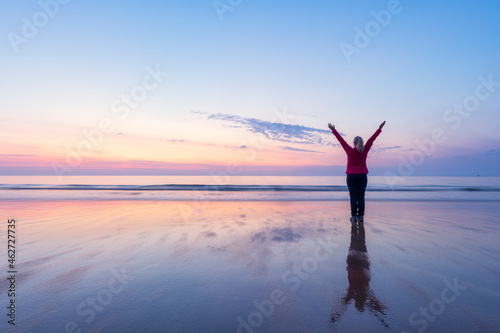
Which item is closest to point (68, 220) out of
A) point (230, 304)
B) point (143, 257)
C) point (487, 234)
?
point (143, 257)

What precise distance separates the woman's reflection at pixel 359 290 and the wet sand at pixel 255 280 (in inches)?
0.5

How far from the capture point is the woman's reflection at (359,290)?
2588mm

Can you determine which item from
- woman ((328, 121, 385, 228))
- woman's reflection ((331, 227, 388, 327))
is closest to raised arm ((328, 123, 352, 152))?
woman ((328, 121, 385, 228))

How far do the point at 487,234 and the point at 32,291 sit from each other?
8643mm

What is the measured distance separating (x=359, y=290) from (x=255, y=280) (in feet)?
4.12

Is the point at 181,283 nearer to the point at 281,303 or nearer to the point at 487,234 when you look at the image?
the point at 281,303

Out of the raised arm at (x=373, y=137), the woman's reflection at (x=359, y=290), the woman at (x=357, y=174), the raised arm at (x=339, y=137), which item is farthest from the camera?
the woman at (x=357, y=174)

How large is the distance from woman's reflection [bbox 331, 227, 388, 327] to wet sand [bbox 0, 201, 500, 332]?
13mm

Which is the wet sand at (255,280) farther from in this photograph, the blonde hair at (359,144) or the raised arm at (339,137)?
the raised arm at (339,137)

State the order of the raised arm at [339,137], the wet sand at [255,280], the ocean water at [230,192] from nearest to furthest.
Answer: the wet sand at [255,280]
the raised arm at [339,137]
the ocean water at [230,192]

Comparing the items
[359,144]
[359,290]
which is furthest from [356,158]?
[359,290]

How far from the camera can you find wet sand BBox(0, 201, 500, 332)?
2428 millimetres

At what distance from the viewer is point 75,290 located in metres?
3.06

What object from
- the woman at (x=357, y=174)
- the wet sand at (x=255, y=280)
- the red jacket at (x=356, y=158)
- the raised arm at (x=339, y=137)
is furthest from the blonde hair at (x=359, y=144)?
the wet sand at (x=255, y=280)
